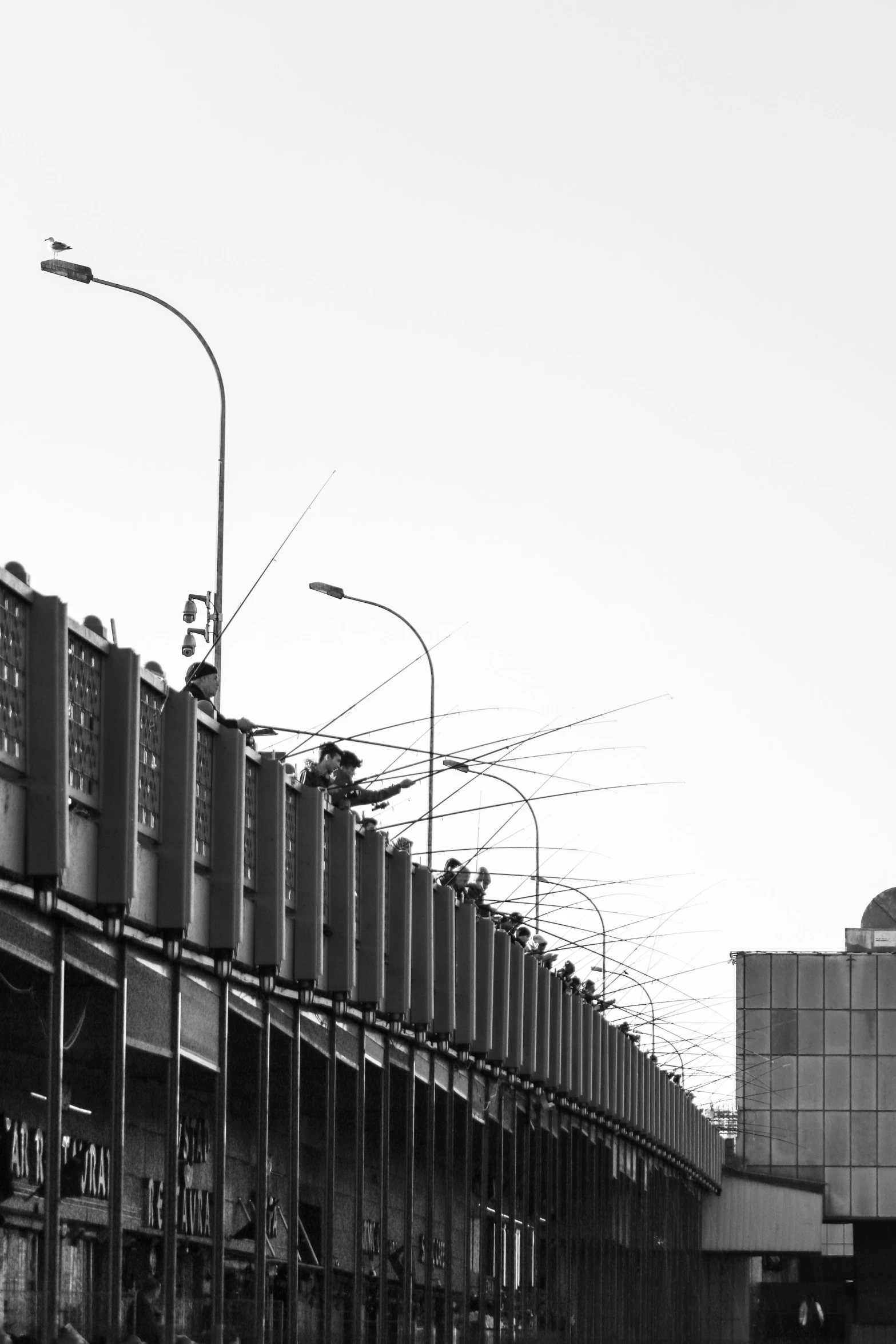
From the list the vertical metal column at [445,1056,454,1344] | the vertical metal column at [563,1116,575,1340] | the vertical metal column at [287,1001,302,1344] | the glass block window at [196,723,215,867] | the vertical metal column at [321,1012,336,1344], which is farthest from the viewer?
the vertical metal column at [563,1116,575,1340]

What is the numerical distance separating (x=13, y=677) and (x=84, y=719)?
1.31m

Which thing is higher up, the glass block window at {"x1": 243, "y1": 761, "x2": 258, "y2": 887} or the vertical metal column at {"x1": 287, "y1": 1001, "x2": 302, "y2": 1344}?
the glass block window at {"x1": 243, "y1": 761, "x2": 258, "y2": 887}

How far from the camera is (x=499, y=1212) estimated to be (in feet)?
108

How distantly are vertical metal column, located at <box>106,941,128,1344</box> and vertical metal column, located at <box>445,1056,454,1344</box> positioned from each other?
12972 millimetres

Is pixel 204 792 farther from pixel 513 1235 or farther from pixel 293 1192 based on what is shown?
pixel 513 1235

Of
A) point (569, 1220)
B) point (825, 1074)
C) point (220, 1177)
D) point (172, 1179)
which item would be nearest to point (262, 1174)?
point (220, 1177)

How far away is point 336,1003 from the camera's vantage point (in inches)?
909

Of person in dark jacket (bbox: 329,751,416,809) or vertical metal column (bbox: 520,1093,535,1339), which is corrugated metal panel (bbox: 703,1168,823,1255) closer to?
vertical metal column (bbox: 520,1093,535,1339)

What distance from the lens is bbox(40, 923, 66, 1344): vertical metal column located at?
14.4 m

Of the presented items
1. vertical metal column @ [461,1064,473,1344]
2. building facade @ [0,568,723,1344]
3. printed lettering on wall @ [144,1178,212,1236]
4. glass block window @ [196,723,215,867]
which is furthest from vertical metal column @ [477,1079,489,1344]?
glass block window @ [196,723,215,867]

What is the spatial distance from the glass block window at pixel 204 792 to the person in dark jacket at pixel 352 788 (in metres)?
1.97

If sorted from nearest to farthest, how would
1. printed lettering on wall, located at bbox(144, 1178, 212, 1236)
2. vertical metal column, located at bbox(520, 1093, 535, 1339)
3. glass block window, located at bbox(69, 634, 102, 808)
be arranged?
glass block window, located at bbox(69, 634, 102, 808)
printed lettering on wall, located at bbox(144, 1178, 212, 1236)
vertical metal column, located at bbox(520, 1093, 535, 1339)

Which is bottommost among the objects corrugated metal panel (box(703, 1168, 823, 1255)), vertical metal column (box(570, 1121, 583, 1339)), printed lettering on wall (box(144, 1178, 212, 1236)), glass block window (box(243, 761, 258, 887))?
corrugated metal panel (box(703, 1168, 823, 1255))

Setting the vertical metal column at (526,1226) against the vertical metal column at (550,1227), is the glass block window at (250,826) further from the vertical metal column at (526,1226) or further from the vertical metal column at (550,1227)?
the vertical metal column at (550,1227)
